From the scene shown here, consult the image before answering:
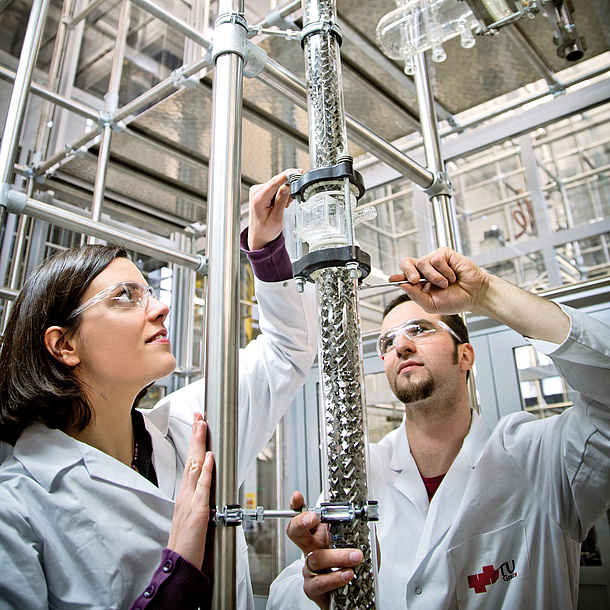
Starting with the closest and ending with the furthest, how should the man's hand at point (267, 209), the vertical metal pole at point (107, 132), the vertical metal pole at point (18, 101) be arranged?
the man's hand at point (267, 209), the vertical metal pole at point (18, 101), the vertical metal pole at point (107, 132)

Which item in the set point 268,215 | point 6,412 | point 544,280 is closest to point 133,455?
point 6,412

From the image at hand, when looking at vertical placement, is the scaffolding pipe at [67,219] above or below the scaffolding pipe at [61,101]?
below

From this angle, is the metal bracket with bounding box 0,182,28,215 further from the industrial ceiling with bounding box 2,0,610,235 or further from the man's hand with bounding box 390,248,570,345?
the industrial ceiling with bounding box 2,0,610,235

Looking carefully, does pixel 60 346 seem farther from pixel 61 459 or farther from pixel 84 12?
pixel 84 12

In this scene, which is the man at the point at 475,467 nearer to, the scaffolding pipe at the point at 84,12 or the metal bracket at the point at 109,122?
the metal bracket at the point at 109,122

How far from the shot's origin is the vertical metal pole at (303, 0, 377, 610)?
0.49 meters

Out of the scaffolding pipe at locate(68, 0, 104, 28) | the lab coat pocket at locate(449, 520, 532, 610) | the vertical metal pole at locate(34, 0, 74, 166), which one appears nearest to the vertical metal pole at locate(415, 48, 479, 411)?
the lab coat pocket at locate(449, 520, 532, 610)

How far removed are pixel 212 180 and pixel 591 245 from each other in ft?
7.79

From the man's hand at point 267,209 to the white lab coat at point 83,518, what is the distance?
113 millimetres

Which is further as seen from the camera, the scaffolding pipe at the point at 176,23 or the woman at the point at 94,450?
the scaffolding pipe at the point at 176,23

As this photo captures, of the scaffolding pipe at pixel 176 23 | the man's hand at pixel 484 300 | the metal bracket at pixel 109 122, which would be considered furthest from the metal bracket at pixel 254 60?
the metal bracket at pixel 109 122

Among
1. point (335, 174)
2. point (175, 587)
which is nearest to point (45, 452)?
point (175, 587)

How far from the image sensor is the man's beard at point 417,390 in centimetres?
127

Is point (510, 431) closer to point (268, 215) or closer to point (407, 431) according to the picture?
point (407, 431)
